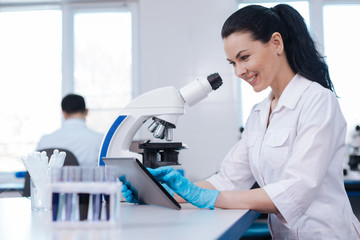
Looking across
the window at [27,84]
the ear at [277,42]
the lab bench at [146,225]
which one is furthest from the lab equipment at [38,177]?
the window at [27,84]

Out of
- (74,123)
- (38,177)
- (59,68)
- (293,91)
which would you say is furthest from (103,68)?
(38,177)

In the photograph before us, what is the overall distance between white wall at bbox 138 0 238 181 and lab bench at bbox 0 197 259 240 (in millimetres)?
2819

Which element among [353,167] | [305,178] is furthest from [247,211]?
[353,167]

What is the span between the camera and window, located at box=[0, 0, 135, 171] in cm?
443

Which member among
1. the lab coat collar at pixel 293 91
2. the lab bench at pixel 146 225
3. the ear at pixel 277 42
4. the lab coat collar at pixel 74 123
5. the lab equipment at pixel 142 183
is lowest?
the lab bench at pixel 146 225

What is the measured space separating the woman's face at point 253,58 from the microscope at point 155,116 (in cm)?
17

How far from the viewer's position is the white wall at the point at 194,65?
4.18 metres

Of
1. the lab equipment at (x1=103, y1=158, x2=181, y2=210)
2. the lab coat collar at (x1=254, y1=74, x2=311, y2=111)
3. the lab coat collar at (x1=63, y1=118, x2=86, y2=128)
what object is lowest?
the lab equipment at (x1=103, y1=158, x2=181, y2=210)

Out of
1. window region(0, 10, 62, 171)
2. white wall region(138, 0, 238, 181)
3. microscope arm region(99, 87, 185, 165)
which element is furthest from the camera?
window region(0, 10, 62, 171)

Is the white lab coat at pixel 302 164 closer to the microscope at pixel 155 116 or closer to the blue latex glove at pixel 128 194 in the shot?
the microscope at pixel 155 116

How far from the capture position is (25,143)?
441 centimetres

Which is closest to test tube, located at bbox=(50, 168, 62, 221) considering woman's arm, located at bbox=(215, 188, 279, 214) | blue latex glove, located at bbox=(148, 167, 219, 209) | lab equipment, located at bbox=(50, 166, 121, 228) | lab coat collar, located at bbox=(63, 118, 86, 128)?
lab equipment, located at bbox=(50, 166, 121, 228)

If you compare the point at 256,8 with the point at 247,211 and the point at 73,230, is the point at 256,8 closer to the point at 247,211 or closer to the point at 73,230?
the point at 247,211

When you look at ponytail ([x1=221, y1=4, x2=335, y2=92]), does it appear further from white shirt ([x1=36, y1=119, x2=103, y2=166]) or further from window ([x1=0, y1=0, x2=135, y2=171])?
window ([x1=0, y1=0, x2=135, y2=171])
